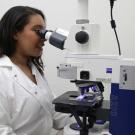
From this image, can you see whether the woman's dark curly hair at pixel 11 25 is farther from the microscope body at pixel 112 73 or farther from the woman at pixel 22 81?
the microscope body at pixel 112 73

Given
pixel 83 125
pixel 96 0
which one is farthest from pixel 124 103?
pixel 96 0

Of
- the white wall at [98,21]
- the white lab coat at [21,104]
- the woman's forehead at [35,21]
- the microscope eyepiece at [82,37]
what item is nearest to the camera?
the microscope eyepiece at [82,37]

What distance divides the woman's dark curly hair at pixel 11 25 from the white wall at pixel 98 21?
2.28ft

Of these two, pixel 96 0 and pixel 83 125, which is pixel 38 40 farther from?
pixel 96 0

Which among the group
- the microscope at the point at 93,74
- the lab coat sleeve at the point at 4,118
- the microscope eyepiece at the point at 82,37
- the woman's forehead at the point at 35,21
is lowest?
the lab coat sleeve at the point at 4,118

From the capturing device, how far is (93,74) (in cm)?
116

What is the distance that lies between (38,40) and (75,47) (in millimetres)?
236

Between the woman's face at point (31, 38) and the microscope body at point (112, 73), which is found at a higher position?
the woman's face at point (31, 38)

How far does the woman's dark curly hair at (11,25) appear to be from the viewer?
1.35 meters

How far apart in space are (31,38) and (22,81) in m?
0.22

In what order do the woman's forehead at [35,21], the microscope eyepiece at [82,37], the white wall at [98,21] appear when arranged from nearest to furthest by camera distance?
the microscope eyepiece at [82,37] < the woman's forehead at [35,21] < the white wall at [98,21]

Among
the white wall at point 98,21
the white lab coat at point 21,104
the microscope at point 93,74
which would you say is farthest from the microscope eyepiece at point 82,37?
the white wall at point 98,21

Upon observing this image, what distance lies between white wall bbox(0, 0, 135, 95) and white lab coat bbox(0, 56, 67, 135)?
74cm

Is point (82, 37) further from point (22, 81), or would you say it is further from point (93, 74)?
point (22, 81)
